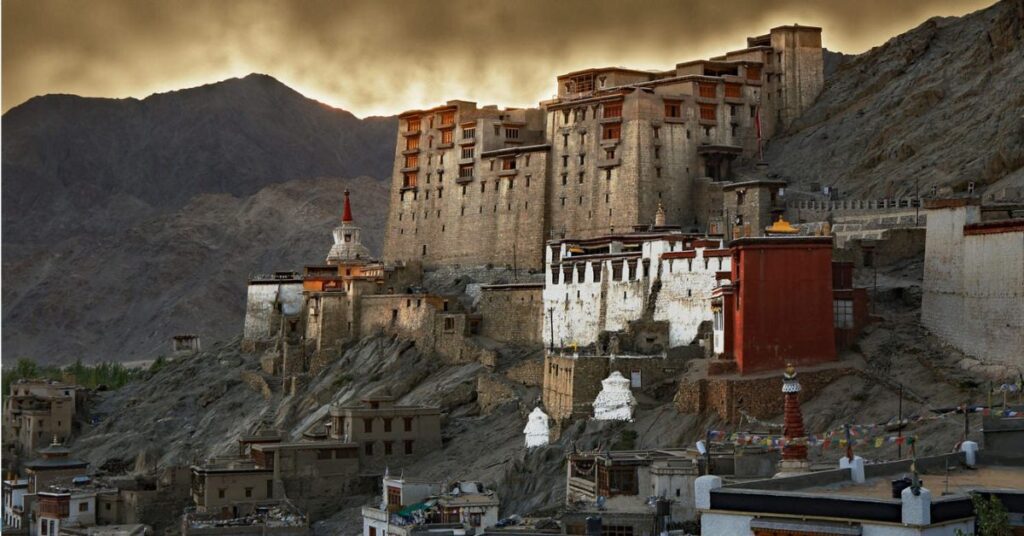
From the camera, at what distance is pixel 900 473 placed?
2514 cm

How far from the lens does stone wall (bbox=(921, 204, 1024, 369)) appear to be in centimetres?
4278

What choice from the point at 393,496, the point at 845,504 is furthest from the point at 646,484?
the point at 845,504

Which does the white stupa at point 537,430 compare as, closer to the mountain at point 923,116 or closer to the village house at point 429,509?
the village house at point 429,509

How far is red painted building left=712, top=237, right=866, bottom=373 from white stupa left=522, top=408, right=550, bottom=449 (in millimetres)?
6044

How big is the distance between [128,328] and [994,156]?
88.8 meters

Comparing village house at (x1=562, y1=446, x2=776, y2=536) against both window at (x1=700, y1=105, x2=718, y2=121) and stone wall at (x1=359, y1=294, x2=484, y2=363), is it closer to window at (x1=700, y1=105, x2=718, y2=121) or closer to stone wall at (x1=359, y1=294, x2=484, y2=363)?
stone wall at (x1=359, y1=294, x2=484, y2=363)

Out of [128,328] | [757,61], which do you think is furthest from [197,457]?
[128,328]

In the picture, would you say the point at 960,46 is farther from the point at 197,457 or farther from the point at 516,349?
the point at 197,457

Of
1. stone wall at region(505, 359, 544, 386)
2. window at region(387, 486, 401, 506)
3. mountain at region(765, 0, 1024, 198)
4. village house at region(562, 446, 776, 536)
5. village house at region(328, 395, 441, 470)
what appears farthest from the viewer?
mountain at region(765, 0, 1024, 198)

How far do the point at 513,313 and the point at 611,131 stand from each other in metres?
8.34

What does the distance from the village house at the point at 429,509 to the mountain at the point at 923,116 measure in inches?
768

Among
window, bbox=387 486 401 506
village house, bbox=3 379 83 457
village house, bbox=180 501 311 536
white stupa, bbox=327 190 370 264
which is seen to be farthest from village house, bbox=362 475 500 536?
white stupa, bbox=327 190 370 264

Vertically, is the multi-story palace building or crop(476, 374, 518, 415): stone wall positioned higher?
the multi-story palace building

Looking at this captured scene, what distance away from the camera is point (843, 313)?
46.2m
